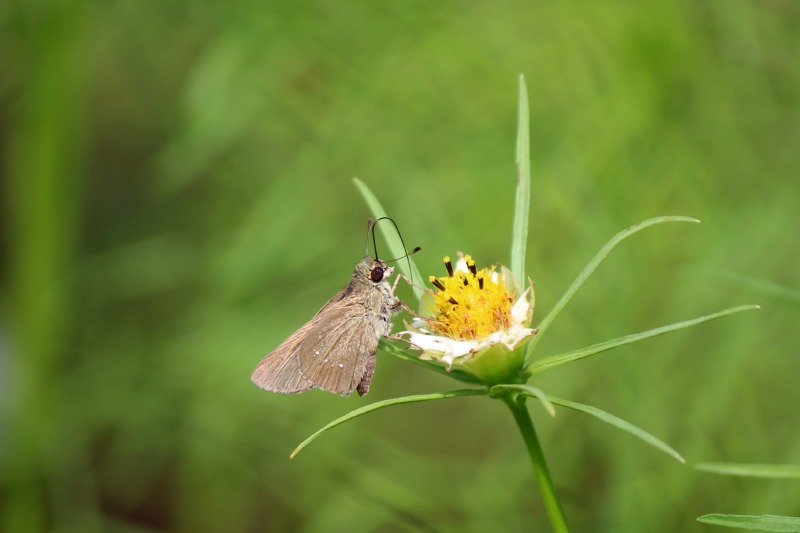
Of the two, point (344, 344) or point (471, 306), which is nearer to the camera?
point (471, 306)

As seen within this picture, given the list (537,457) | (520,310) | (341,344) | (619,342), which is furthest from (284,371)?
(619,342)

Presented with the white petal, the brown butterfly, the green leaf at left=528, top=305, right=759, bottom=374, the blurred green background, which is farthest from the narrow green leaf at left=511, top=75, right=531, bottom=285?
the blurred green background

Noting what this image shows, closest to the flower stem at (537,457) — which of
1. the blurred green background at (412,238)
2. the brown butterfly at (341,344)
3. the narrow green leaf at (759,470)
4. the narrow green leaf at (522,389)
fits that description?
the narrow green leaf at (522,389)

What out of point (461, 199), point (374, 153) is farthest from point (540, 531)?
point (374, 153)

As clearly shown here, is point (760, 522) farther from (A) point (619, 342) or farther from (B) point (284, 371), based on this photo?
(B) point (284, 371)

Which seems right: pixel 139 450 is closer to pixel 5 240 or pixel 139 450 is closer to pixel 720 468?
pixel 5 240

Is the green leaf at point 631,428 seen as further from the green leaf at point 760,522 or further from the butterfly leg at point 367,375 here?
the butterfly leg at point 367,375
